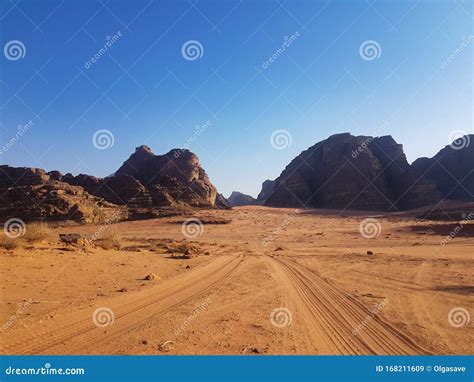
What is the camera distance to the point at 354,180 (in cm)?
8225

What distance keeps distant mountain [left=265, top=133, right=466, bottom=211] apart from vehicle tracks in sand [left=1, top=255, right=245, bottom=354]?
72012mm

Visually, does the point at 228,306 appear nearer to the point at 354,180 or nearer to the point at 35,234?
the point at 35,234

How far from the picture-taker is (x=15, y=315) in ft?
23.1

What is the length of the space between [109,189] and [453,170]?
74.8 m

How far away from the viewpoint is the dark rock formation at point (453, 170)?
251 ft

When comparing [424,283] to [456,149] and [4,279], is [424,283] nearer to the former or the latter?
[4,279]

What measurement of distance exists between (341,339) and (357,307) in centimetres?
224

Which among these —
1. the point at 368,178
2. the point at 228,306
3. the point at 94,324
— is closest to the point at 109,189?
the point at 368,178

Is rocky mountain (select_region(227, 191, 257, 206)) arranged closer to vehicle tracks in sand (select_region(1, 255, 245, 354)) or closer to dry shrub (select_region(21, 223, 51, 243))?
dry shrub (select_region(21, 223, 51, 243))

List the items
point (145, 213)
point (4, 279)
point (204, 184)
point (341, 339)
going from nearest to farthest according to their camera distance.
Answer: point (341, 339)
point (4, 279)
point (145, 213)
point (204, 184)

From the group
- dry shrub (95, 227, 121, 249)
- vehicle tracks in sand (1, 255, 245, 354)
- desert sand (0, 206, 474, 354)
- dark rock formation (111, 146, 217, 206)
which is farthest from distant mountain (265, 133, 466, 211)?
vehicle tracks in sand (1, 255, 245, 354)
